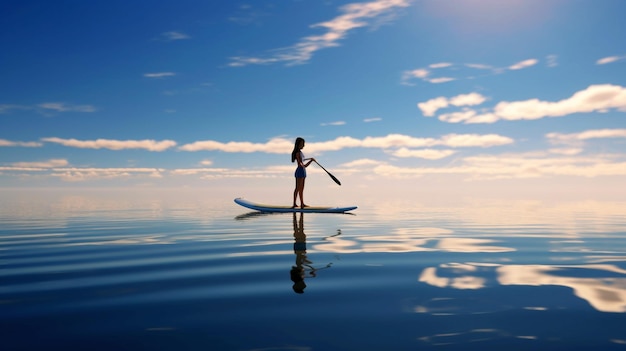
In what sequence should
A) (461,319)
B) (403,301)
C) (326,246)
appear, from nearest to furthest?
(461,319) → (403,301) → (326,246)

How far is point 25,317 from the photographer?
4.78m

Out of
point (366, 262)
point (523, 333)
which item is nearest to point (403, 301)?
point (523, 333)

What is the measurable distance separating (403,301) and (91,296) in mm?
4010

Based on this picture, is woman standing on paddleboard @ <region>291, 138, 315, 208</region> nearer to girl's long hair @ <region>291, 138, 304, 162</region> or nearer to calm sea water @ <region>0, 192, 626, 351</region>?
girl's long hair @ <region>291, 138, 304, 162</region>

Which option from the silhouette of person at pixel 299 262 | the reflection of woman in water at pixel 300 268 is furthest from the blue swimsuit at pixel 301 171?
the reflection of woman in water at pixel 300 268

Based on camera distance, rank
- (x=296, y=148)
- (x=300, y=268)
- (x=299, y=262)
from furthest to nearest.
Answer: (x=296, y=148) < (x=299, y=262) < (x=300, y=268)

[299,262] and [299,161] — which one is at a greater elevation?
[299,161]

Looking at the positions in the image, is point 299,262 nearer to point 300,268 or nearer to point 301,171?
point 300,268

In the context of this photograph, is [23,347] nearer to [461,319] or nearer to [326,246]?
[461,319]

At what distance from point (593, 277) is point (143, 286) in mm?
6966

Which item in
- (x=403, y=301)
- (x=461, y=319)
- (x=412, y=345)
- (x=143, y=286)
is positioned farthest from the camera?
(x=143, y=286)

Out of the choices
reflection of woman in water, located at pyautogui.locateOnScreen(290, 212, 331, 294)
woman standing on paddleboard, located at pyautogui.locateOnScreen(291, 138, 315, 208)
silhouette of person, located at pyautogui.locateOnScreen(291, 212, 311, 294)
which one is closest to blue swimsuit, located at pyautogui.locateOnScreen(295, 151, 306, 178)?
woman standing on paddleboard, located at pyautogui.locateOnScreen(291, 138, 315, 208)

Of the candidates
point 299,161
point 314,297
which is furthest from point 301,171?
point 314,297

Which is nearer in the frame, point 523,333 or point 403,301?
point 523,333
